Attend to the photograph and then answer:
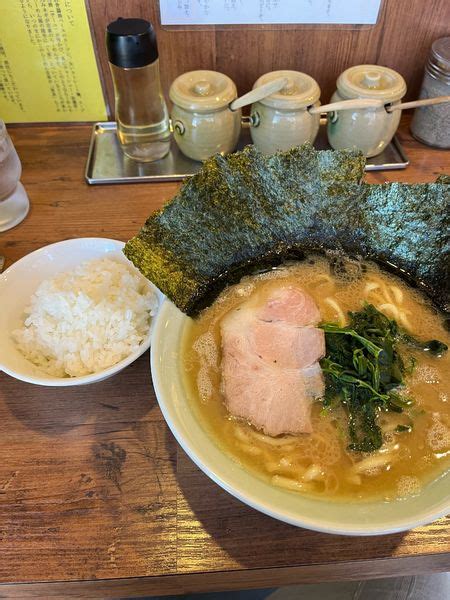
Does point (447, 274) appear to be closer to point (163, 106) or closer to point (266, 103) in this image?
point (266, 103)

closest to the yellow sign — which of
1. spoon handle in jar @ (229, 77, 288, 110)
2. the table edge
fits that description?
spoon handle in jar @ (229, 77, 288, 110)

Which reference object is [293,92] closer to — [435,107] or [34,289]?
[435,107]

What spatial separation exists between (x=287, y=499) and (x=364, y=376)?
0.34 metres

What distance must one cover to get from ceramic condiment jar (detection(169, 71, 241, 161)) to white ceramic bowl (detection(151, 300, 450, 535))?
945 millimetres

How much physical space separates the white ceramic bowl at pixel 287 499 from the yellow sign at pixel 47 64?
4.14ft

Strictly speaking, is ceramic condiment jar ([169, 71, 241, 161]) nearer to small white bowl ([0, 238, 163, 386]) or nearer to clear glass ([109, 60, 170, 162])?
clear glass ([109, 60, 170, 162])

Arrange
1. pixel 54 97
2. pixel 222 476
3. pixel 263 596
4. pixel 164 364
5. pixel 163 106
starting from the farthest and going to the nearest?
pixel 54 97 → pixel 163 106 → pixel 263 596 → pixel 164 364 → pixel 222 476

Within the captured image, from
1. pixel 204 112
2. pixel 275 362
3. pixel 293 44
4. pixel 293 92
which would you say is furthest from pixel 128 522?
pixel 293 44

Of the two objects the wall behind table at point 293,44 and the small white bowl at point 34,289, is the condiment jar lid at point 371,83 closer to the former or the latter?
the wall behind table at point 293,44

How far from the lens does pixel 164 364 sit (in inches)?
40.8

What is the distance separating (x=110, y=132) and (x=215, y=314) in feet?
3.43

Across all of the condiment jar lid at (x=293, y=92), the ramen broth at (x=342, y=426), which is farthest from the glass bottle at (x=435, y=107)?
the ramen broth at (x=342, y=426)

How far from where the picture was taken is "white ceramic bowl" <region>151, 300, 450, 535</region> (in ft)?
2.70

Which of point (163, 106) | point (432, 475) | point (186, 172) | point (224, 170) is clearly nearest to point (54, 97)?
point (163, 106)
